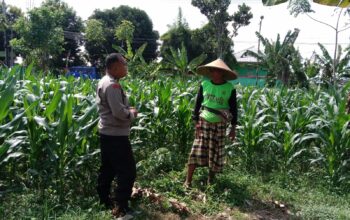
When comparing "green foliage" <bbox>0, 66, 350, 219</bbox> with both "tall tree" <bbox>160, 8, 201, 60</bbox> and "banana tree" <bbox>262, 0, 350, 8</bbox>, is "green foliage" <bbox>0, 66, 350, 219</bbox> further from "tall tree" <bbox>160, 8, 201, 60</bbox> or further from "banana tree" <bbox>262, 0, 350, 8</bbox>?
"tall tree" <bbox>160, 8, 201, 60</bbox>

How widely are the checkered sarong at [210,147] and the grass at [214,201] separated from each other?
0.92 ft

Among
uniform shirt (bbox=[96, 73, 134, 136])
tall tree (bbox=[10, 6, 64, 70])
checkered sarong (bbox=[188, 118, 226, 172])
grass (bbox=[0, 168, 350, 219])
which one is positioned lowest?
grass (bbox=[0, 168, 350, 219])

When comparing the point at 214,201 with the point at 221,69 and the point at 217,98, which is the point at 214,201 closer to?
the point at 217,98

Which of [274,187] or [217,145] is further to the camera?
[274,187]

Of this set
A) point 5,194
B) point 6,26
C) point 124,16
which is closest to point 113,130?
point 5,194

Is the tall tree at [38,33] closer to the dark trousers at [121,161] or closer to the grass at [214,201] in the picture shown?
the grass at [214,201]

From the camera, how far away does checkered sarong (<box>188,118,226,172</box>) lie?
4512mm

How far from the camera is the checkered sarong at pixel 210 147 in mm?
4512

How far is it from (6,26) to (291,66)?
66.7 feet

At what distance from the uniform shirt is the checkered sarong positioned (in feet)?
4.26

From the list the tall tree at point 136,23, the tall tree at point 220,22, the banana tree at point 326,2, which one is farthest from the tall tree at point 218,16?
the banana tree at point 326,2

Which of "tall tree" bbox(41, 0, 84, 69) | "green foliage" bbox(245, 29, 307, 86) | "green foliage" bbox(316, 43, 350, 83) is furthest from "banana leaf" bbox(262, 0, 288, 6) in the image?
"tall tree" bbox(41, 0, 84, 69)

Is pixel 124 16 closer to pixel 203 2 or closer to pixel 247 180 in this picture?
pixel 203 2

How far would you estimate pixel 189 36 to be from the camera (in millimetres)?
35656
